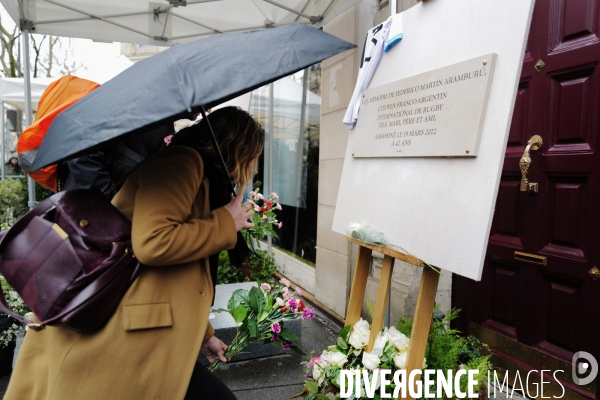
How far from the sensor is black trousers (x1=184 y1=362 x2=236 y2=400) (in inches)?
61.4

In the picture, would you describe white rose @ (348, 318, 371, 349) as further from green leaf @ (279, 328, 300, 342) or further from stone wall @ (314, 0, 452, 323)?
stone wall @ (314, 0, 452, 323)

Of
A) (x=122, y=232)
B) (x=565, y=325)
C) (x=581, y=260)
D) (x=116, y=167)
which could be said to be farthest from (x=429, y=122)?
A: (x=116, y=167)

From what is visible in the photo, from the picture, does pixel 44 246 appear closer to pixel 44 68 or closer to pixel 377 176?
pixel 377 176

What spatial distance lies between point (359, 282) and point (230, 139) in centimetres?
112

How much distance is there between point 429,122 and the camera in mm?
1848

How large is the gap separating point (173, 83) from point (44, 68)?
1913 cm

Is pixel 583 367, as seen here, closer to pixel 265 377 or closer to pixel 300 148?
pixel 265 377

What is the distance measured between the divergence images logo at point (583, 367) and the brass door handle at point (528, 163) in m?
0.99

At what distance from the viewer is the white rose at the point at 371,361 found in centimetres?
203

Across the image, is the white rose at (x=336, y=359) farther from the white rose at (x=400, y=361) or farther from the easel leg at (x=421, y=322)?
the easel leg at (x=421, y=322)

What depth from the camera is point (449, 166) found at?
1745mm

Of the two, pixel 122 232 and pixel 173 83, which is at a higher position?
pixel 173 83

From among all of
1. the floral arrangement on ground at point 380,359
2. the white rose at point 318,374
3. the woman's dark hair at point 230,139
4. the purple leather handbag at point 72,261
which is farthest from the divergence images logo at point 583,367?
the purple leather handbag at point 72,261

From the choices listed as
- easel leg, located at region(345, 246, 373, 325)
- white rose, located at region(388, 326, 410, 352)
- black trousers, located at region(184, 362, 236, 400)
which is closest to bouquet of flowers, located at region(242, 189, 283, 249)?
easel leg, located at region(345, 246, 373, 325)
